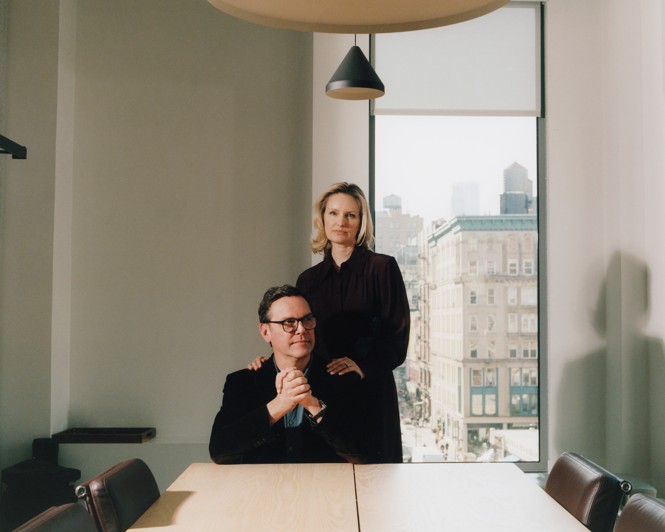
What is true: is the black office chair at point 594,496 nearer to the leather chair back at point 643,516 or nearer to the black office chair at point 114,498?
the leather chair back at point 643,516

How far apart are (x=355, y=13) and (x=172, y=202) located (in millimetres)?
4094

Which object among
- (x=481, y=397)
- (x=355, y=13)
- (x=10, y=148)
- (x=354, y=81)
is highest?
(x=354, y=81)

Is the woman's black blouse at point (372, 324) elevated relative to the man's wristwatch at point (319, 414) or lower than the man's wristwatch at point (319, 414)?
elevated

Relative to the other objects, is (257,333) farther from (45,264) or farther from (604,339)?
(604,339)

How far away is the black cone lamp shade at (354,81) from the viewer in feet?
13.5

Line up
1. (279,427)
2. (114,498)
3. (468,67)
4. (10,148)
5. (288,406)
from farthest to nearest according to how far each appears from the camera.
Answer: (468,67) < (10,148) < (279,427) < (288,406) < (114,498)

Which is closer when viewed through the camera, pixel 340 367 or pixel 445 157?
pixel 340 367

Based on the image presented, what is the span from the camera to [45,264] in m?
5.03

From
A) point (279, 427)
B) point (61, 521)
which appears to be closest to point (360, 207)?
point (279, 427)

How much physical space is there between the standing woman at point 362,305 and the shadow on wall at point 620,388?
182cm

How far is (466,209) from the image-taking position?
544cm

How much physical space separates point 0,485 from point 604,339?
3916 millimetres

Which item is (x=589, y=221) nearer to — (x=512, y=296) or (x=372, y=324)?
(x=512, y=296)

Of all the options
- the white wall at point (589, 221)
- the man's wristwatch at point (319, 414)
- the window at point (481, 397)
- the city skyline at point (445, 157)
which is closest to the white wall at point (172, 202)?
the city skyline at point (445, 157)
